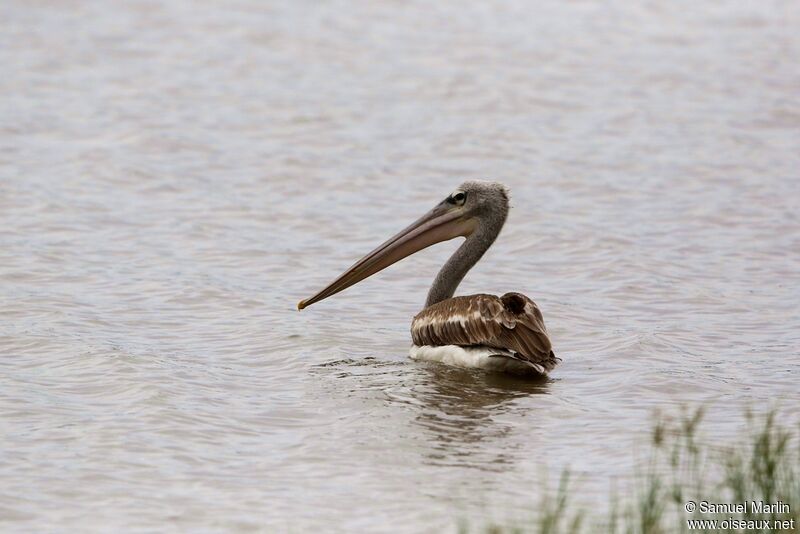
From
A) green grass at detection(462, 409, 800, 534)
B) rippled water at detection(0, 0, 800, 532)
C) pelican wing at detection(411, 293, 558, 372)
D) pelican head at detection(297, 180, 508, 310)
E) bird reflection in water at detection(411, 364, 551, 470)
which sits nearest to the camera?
green grass at detection(462, 409, 800, 534)

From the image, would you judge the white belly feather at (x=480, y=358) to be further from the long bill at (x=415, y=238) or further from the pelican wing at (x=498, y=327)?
the long bill at (x=415, y=238)

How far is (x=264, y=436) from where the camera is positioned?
6.28m

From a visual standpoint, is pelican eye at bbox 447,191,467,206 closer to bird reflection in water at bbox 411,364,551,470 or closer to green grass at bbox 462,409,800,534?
bird reflection in water at bbox 411,364,551,470

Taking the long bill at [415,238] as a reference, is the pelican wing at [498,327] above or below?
below

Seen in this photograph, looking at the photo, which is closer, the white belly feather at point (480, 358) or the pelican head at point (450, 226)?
the white belly feather at point (480, 358)

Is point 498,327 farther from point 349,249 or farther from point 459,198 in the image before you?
point 349,249

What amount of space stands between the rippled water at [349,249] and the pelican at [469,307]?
13cm

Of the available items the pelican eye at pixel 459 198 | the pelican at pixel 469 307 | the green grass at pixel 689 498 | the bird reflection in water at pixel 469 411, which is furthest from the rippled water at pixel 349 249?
the pelican eye at pixel 459 198

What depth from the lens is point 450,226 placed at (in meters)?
8.47

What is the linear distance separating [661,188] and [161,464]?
7.78 meters

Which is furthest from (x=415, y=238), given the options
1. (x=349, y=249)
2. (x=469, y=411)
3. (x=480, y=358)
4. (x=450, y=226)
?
(x=349, y=249)

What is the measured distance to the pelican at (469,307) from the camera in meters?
7.27

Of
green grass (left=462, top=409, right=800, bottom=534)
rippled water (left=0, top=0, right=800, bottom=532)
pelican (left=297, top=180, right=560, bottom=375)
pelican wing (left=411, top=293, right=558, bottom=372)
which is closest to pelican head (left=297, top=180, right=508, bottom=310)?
pelican (left=297, top=180, right=560, bottom=375)

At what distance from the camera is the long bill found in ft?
27.7
